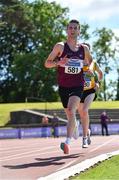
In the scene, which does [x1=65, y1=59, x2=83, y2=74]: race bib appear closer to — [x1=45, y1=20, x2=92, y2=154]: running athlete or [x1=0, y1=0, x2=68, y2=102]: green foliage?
[x1=45, y1=20, x2=92, y2=154]: running athlete

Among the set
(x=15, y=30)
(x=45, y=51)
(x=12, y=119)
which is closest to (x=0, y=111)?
(x=12, y=119)

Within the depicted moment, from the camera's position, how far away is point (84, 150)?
10.4 meters

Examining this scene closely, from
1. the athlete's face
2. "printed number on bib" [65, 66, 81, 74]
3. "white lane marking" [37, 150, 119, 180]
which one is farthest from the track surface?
the athlete's face

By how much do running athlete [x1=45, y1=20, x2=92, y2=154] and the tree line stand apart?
7350 cm

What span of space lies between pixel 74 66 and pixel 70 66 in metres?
0.07

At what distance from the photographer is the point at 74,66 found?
9.90 metres

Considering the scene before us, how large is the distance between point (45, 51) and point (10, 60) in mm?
12163

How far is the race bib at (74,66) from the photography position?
9.86 meters

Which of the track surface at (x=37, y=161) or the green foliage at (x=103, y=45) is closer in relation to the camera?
the track surface at (x=37, y=161)

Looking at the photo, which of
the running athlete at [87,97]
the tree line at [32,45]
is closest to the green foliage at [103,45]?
the tree line at [32,45]

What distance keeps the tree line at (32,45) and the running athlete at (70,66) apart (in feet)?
241

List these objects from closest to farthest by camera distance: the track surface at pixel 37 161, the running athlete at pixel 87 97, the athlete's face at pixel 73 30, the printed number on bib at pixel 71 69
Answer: the track surface at pixel 37 161 < the athlete's face at pixel 73 30 < the printed number on bib at pixel 71 69 < the running athlete at pixel 87 97

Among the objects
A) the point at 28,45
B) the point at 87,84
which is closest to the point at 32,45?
the point at 28,45

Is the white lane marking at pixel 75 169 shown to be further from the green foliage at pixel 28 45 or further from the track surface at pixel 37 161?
Answer: the green foliage at pixel 28 45
